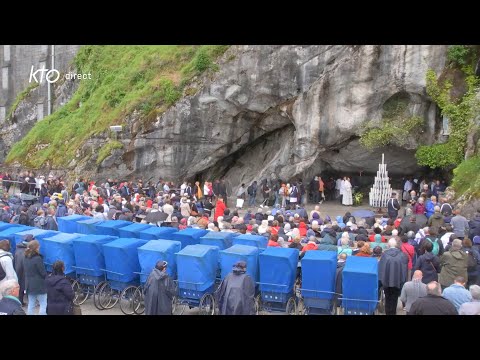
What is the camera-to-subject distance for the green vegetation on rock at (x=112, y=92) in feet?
95.0

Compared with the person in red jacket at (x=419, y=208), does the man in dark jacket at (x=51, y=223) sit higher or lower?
lower

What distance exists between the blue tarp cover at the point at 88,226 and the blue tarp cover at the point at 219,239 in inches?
131

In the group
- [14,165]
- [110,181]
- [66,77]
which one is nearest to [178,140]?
[110,181]

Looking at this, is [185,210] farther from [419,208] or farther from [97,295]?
[419,208]

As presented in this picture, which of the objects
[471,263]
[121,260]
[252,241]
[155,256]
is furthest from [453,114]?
[121,260]

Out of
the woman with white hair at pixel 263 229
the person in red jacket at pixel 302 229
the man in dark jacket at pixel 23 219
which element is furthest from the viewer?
the man in dark jacket at pixel 23 219

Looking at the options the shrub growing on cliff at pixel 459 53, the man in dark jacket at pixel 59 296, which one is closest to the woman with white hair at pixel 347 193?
the shrub growing on cliff at pixel 459 53

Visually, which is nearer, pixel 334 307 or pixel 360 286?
pixel 360 286

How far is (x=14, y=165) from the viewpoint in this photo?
35000 mm

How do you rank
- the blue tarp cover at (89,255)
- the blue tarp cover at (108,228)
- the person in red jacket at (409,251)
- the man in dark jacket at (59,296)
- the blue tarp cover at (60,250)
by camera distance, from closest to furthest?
the man in dark jacket at (59,296) < the blue tarp cover at (89,255) < the person in red jacket at (409,251) < the blue tarp cover at (60,250) < the blue tarp cover at (108,228)

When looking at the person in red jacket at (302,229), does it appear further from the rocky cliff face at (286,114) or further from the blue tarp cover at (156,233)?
the rocky cliff face at (286,114)

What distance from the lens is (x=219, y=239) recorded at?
12438mm

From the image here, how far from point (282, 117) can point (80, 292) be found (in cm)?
1776

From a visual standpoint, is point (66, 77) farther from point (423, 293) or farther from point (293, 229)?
point (423, 293)
